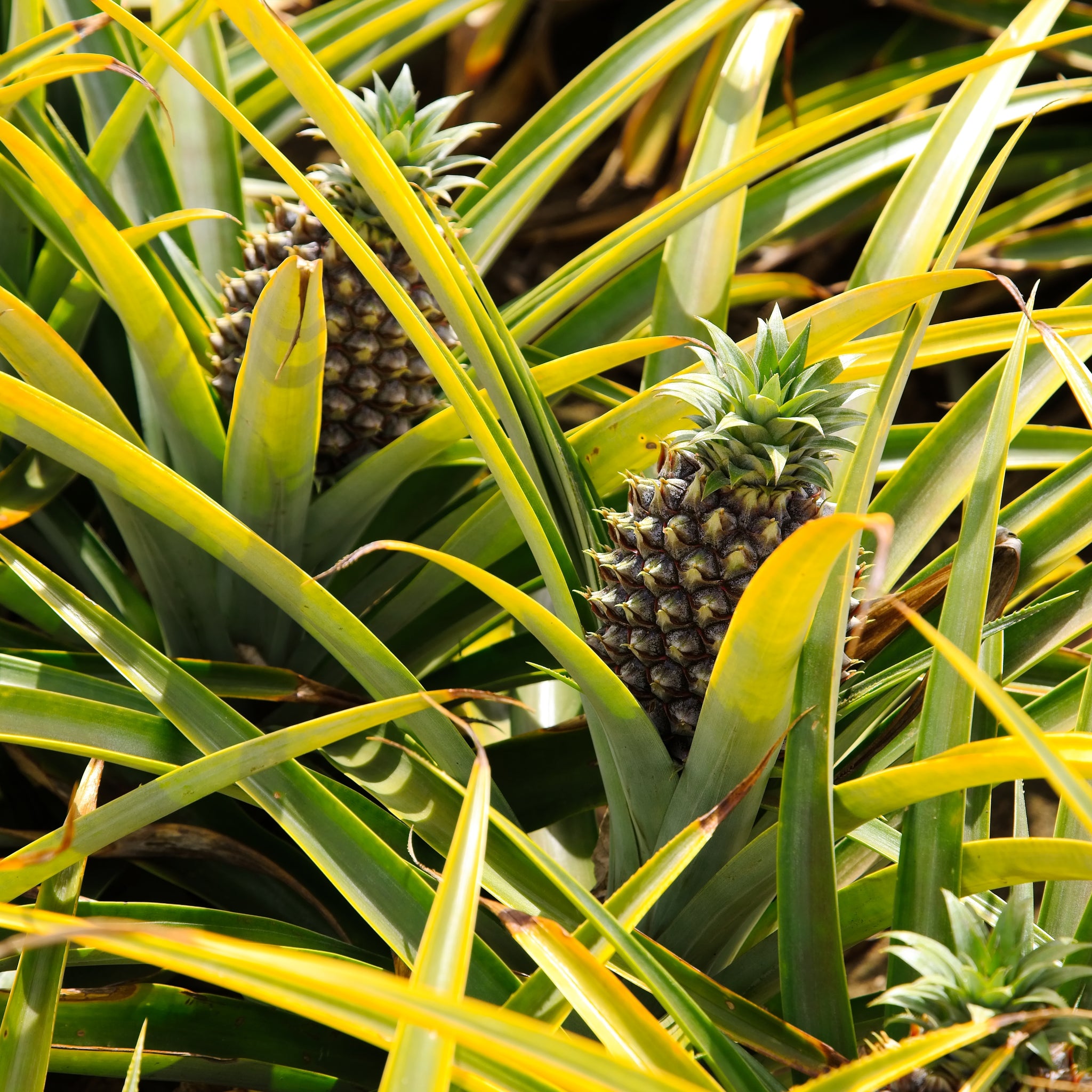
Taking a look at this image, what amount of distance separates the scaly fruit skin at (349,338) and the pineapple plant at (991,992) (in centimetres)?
83

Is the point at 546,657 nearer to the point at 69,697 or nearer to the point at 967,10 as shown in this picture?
the point at 69,697

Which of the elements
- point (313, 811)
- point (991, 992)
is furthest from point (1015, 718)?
point (313, 811)

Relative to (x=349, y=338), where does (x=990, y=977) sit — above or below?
below

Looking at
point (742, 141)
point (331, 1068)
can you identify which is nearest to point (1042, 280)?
point (742, 141)

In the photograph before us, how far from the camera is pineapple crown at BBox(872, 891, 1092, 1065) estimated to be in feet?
1.87

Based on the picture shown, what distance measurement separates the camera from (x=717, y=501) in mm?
791

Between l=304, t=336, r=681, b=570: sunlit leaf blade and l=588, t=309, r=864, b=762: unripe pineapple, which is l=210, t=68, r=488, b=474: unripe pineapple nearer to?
l=304, t=336, r=681, b=570: sunlit leaf blade

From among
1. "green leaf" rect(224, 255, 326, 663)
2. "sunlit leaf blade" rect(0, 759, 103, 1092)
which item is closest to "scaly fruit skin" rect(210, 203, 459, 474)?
"green leaf" rect(224, 255, 326, 663)

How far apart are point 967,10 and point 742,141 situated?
1.15 meters

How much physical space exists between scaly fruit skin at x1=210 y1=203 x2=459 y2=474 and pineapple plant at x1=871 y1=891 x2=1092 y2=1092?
83 centimetres

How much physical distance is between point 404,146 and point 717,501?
589 mm

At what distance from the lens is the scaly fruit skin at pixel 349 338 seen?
1.08 m

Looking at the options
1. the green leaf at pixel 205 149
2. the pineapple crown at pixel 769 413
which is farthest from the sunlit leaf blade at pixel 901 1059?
the green leaf at pixel 205 149

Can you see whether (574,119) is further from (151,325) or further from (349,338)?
(151,325)
